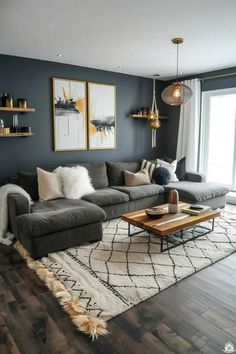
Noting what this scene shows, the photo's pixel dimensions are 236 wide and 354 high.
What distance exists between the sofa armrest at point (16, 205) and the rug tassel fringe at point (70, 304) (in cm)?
52

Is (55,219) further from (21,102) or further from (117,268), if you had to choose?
(21,102)

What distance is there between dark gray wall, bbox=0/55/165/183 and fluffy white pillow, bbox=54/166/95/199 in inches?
24.7

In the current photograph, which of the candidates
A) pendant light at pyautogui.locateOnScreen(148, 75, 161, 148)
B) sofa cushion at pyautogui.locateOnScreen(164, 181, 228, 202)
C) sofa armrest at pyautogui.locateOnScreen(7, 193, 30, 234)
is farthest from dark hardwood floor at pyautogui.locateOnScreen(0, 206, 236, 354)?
pendant light at pyautogui.locateOnScreen(148, 75, 161, 148)

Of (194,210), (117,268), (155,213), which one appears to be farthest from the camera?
(194,210)

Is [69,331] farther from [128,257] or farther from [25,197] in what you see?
[25,197]

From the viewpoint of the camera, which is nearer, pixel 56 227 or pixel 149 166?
pixel 56 227

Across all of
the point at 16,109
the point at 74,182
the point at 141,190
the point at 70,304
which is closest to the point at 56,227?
the point at 70,304

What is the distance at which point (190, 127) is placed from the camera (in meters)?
5.39

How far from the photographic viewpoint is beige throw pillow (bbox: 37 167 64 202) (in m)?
3.69

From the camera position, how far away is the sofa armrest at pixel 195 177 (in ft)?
16.0

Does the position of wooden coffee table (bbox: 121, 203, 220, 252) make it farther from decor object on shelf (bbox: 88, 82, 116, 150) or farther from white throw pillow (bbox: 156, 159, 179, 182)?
decor object on shelf (bbox: 88, 82, 116, 150)

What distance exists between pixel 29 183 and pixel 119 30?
7.37ft

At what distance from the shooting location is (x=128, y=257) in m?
2.88

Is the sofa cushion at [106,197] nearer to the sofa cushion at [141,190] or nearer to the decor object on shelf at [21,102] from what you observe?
the sofa cushion at [141,190]
